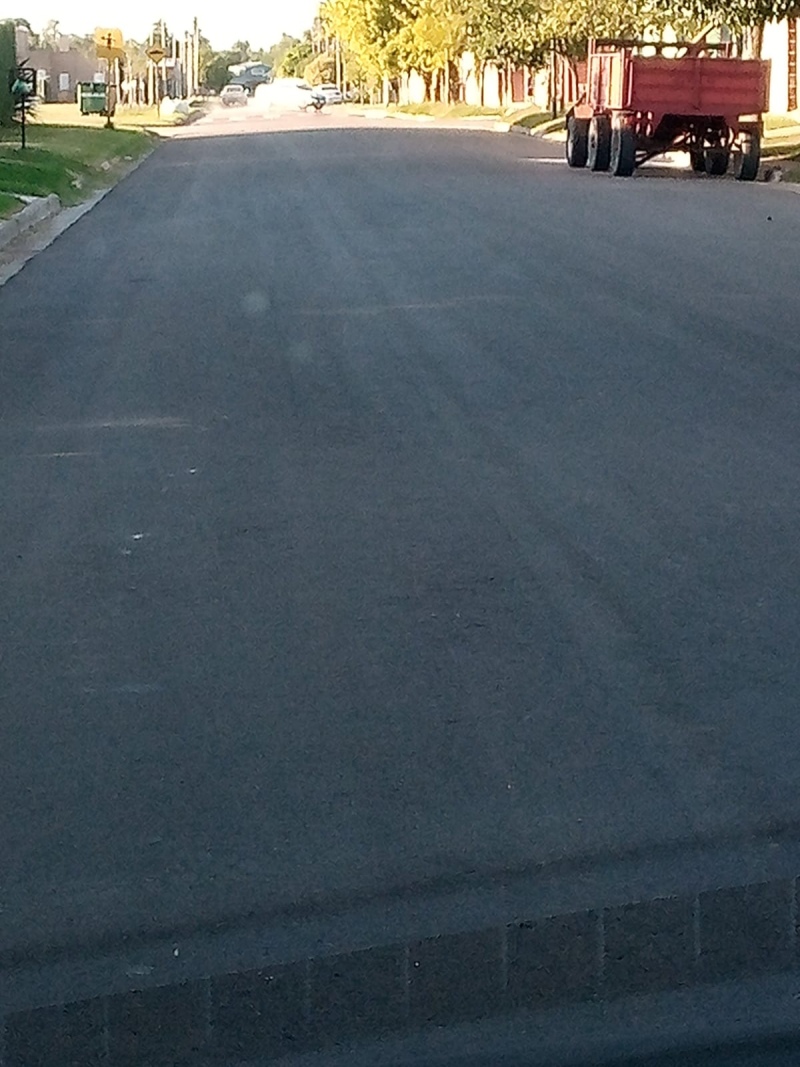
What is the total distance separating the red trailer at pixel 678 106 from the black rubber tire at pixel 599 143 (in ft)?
0.10

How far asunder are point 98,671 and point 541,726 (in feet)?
5.34

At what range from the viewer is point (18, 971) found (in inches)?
177

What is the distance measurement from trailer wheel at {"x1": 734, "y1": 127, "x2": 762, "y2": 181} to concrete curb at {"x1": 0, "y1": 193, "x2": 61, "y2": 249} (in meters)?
12.8

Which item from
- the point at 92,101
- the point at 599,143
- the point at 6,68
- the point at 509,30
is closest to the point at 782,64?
the point at 509,30

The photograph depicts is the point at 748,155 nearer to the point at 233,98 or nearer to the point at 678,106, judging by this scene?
the point at 678,106

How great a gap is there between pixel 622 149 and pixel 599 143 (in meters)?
1.80

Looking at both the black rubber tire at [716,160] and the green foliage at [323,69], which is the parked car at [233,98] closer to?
the green foliage at [323,69]

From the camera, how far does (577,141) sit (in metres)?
39.8

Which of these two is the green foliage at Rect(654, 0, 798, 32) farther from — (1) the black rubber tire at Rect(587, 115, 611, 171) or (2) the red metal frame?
(1) the black rubber tire at Rect(587, 115, 611, 171)

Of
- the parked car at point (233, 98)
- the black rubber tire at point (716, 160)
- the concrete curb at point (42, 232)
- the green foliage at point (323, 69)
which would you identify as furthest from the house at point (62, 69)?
the concrete curb at point (42, 232)

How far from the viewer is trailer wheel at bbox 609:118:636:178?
117 ft

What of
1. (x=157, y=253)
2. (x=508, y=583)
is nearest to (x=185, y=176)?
(x=157, y=253)

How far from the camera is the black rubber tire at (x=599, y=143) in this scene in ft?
122

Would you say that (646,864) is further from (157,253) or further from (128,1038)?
(157,253)
